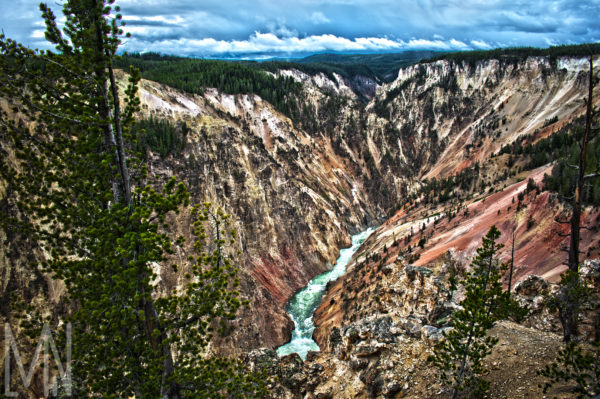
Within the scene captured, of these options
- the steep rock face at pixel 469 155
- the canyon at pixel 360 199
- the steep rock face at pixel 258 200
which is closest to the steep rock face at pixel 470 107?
the steep rock face at pixel 469 155

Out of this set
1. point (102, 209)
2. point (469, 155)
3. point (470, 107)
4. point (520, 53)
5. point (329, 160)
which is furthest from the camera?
point (520, 53)

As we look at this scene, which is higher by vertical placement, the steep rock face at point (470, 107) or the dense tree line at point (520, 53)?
the dense tree line at point (520, 53)

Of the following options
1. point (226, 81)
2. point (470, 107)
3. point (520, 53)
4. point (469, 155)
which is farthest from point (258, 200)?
point (520, 53)

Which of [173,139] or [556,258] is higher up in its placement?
[173,139]

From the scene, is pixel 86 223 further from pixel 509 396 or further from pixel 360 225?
pixel 360 225

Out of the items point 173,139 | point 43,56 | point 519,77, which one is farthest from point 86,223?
point 519,77

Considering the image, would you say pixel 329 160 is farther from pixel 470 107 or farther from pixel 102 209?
pixel 102 209

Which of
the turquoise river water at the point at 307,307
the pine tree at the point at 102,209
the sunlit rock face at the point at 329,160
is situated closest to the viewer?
the pine tree at the point at 102,209

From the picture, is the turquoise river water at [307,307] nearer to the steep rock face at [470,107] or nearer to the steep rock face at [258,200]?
the steep rock face at [258,200]
